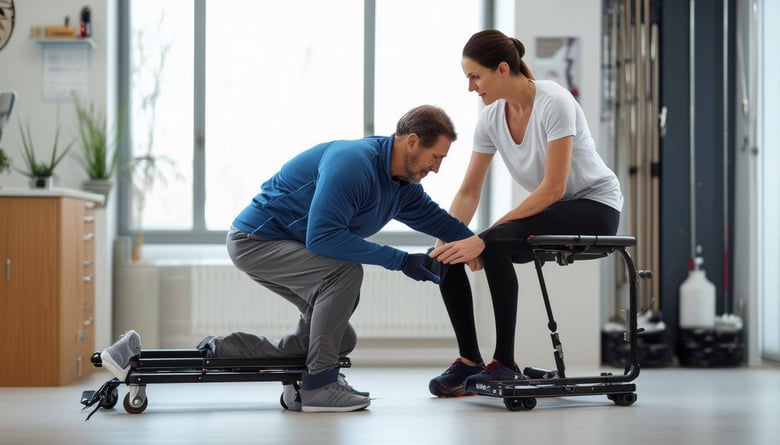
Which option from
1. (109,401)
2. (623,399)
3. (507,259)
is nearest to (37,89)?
(109,401)

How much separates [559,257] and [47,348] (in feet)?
6.87

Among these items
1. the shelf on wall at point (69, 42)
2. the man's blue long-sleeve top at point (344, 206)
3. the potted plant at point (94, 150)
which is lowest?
the man's blue long-sleeve top at point (344, 206)

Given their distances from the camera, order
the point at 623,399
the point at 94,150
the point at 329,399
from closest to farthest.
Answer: the point at 329,399
the point at 623,399
the point at 94,150

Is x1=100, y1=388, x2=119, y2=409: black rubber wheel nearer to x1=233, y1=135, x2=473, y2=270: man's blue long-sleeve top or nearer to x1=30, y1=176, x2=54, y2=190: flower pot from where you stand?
x1=233, y1=135, x2=473, y2=270: man's blue long-sleeve top

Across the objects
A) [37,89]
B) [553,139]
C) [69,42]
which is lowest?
[553,139]

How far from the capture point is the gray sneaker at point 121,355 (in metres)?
2.95

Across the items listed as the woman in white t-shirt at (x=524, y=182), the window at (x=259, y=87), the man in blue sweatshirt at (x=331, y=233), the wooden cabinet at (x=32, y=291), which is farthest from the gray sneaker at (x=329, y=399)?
the window at (x=259, y=87)

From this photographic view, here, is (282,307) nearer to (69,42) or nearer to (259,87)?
(259,87)

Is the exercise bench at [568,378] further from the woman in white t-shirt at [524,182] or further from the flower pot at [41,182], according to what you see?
the flower pot at [41,182]

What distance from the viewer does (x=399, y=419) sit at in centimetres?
289

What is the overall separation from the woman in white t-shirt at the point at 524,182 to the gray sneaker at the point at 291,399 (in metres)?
0.54

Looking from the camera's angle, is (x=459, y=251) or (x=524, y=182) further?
(x=524, y=182)

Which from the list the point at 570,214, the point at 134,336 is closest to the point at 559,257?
the point at 570,214

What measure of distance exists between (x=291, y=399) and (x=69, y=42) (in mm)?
2583
